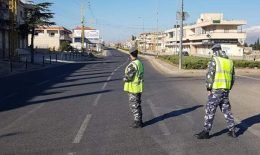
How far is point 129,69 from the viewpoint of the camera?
9062 millimetres

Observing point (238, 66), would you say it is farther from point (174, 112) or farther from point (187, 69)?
point (174, 112)

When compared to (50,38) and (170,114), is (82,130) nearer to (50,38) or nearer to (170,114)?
(170,114)

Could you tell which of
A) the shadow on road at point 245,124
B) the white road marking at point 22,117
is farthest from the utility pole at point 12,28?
the shadow on road at point 245,124

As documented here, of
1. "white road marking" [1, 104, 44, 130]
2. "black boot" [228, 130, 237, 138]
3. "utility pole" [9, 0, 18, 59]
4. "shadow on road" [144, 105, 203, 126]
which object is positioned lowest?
"white road marking" [1, 104, 44, 130]

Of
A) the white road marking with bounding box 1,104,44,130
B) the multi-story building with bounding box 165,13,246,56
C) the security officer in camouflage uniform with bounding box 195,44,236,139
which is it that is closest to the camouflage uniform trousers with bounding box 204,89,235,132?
the security officer in camouflage uniform with bounding box 195,44,236,139

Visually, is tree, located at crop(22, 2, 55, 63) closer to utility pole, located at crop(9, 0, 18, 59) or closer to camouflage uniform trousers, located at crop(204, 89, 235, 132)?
utility pole, located at crop(9, 0, 18, 59)

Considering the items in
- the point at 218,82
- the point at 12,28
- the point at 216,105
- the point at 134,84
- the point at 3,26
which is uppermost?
the point at 3,26

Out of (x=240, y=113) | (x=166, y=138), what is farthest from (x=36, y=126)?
(x=240, y=113)

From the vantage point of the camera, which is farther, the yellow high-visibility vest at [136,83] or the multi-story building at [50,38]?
the multi-story building at [50,38]

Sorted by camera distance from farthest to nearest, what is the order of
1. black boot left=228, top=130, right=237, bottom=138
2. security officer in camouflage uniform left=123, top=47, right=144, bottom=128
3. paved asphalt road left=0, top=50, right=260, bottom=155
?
security officer in camouflage uniform left=123, top=47, right=144, bottom=128 < black boot left=228, top=130, right=237, bottom=138 < paved asphalt road left=0, top=50, right=260, bottom=155

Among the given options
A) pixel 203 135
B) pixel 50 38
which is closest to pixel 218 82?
pixel 203 135

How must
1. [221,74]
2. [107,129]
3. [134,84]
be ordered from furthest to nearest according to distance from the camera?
[134,84], [107,129], [221,74]

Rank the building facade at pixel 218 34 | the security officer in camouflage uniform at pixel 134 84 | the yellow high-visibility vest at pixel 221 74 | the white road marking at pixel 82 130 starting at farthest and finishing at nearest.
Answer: the building facade at pixel 218 34 < the security officer in camouflage uniform at pixel 134 84 < the yellow high-visibility vest at pixel 221 74 < the white road marking at pixel 82 130

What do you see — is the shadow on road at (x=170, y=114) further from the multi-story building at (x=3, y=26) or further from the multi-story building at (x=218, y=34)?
the multi-story building at (x=218, y=34)
